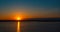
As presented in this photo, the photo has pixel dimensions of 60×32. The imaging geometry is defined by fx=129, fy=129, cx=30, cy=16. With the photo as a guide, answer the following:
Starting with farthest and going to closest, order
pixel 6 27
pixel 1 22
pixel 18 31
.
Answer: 1. pixel 1 22
2. pixel 6 27
3. pixel 18 31

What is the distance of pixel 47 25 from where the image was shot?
3613 millimetres

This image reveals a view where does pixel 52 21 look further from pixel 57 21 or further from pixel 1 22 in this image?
pixel 1 22

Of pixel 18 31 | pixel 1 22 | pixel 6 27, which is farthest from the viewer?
pixel 1 22

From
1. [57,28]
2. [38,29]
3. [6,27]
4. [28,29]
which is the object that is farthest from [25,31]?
[57,28]

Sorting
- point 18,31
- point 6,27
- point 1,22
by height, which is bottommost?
point 18,31

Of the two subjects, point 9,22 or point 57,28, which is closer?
point 57,28

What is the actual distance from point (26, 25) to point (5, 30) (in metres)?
0.65

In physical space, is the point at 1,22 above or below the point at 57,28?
above

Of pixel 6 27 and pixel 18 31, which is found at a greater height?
pixel 6 27

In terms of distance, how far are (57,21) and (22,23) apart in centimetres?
101

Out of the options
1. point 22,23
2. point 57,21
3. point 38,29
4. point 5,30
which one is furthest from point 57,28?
point 5,30

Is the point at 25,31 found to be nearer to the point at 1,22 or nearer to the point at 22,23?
the point at 22,23

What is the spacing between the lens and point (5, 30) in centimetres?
336

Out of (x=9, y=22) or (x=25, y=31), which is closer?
(x=25, y=31)
